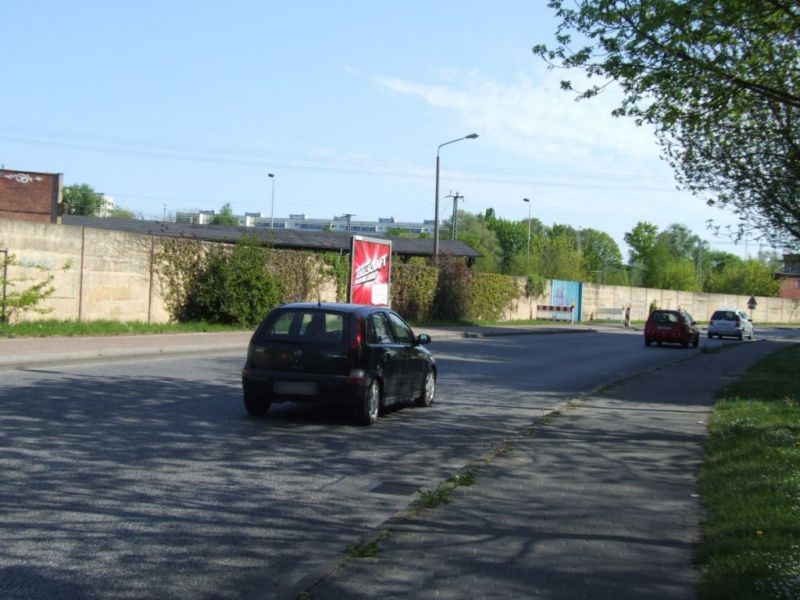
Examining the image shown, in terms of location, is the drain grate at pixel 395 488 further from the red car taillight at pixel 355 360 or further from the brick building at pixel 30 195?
the brick building at pixel 30 195

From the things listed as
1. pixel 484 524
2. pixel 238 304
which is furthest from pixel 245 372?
pixel 238 304

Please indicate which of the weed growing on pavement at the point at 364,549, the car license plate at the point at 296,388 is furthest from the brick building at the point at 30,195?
the weed growing on pavement at the point at 364,549

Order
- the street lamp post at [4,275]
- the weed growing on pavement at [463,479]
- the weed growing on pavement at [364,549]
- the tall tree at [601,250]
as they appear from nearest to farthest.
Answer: the weed growing on pavement at [364,549], the weed growing on pavement at [463,479], the street lamp post at [4,275], the tall tree at [601,250]

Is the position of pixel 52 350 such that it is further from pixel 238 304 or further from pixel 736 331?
pixel 736 331

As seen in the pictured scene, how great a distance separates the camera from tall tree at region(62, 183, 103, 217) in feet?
329

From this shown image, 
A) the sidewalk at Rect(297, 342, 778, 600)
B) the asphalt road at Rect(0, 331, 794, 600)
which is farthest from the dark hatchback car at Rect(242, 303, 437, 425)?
the sidewalk at Rect(297, 342, 778, 600)

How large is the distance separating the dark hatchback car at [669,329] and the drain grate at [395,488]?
28.8m

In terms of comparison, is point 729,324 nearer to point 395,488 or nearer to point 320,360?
point 320,360

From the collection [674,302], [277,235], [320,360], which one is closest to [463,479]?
[320,360]

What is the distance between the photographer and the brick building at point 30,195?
42.9 metres

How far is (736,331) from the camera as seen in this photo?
46.1 meters

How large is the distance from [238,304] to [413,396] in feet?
53.5

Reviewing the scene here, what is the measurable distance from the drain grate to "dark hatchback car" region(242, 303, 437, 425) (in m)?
2.88

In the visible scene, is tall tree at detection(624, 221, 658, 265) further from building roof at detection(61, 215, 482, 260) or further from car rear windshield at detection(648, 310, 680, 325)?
car rear windshield at detection(648, 310, 680, 325)
